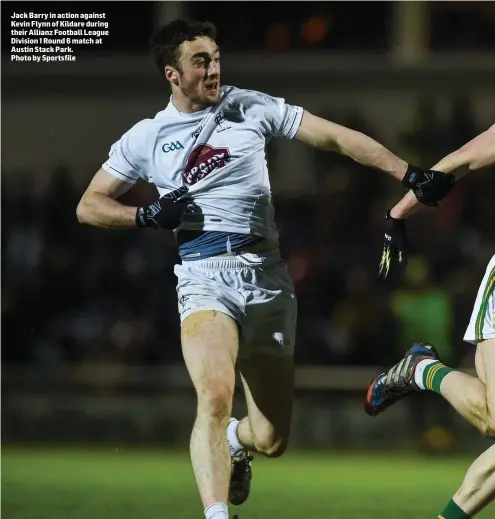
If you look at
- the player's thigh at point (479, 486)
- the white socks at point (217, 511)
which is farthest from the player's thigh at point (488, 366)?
the white socks at point (217, 511)

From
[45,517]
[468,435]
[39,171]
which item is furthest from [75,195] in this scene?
[45,517]

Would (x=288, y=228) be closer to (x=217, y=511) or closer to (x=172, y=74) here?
(x=172, y=74)

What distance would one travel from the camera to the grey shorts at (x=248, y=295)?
19.2 ft

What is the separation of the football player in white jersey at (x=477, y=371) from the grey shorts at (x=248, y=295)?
0.52 meters

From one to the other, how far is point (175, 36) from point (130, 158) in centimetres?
63

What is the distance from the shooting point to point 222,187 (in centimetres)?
601

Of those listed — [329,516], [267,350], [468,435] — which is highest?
[267,350]

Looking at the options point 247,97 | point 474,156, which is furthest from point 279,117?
point 474,156

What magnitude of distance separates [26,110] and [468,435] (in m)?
5.37

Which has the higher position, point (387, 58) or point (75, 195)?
point (387, 58)

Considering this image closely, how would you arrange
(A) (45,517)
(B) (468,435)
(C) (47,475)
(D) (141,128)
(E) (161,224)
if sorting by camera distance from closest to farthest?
(E) (161,224), (D) (141,128), (A) (45,517), (C) (47,475), (B) (468,435)

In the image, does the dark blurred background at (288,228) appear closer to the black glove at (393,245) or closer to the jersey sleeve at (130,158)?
the black glove at (393,245)

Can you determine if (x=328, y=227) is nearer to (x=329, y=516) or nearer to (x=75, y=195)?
(x=75, y=195)

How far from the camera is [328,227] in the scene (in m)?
11.9
